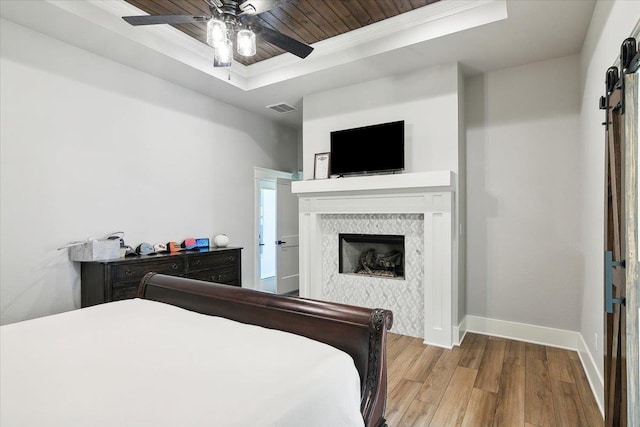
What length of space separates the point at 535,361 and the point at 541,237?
1252 mm

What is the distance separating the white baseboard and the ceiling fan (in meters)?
3.26

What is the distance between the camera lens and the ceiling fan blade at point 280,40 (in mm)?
2266

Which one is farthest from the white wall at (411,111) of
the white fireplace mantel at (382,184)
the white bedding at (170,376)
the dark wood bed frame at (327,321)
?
the white bedding at (170,376)

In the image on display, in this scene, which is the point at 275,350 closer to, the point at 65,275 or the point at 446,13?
the point at 65,275

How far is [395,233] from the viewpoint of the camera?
384 cm

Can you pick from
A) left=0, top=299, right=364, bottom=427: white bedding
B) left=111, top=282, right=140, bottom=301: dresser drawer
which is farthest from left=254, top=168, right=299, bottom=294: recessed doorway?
left=0, top=299, right=364, bottom=427: white bedding

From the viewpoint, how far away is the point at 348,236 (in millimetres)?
4242

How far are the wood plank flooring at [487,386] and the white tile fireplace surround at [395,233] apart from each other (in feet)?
1.28

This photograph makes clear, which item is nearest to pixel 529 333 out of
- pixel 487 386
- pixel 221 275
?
pixel 487 386

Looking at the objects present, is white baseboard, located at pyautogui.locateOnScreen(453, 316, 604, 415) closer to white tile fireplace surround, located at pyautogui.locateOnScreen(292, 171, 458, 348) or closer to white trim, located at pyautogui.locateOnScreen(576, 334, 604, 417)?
white trim, located at pyautogui.locateOnScreen(576, 334, 604, 417)

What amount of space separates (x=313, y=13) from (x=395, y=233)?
7.97 ft

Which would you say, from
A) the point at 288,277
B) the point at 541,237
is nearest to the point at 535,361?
the point at 541,237

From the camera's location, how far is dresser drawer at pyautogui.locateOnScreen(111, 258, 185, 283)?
3070 mm

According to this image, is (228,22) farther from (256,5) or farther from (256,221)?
(256,221)
